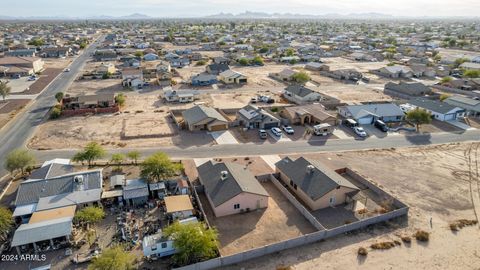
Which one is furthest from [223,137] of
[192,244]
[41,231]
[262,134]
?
[41,231]

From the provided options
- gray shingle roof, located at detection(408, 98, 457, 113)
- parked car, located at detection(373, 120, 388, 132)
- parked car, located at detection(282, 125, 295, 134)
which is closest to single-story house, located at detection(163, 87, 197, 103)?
parked car, located at detection(282, 125, 295, 134)

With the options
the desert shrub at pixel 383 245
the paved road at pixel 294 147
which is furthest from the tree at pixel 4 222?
the desert shrub at pixel 383 245

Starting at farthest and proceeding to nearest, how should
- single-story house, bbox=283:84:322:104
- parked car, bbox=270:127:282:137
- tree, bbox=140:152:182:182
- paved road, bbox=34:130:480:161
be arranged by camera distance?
single-story house, bbox=283:84:322:104, parked car, bbox=270:127:282:137, paved road, bbox=34:130:480:161, tree, bbox=140:152:182:182

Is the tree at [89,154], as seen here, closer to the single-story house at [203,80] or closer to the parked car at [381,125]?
the parked car at [381,125]

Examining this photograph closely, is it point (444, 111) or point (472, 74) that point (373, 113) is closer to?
point (444, 111)

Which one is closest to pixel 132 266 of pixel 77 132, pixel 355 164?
pixel 355 164

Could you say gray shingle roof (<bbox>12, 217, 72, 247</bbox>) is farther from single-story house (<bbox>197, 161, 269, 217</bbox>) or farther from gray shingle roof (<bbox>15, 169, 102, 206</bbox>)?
single-story house (<bbox>197, 161, 269, 217</bbox>)
